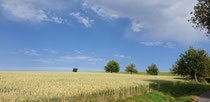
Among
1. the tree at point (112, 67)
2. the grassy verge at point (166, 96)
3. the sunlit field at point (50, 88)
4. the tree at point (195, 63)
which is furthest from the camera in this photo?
the tree at point (112, 67)

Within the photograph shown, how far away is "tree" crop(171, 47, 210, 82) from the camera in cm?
4397

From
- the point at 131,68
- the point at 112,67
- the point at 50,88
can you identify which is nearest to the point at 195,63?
the point at 50,88

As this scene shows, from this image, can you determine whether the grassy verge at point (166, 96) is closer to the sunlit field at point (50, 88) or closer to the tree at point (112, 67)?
the sunlit field at point (50, 88)

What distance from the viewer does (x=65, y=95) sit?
10242 millimetres

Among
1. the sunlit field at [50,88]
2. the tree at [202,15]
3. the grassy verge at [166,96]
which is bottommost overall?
the grassy verge at [166,96]

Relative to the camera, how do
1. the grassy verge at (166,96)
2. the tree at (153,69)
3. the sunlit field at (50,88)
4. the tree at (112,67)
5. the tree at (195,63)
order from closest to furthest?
the sunlit field at (50,88) → the grassy verge at (166,96) → the tree at (195,63) → the tree at (153,69) → the tree at (112,67)

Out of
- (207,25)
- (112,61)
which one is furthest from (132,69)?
(207,25)

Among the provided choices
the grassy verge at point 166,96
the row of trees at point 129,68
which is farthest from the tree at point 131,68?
the grassy verge at point 166,96

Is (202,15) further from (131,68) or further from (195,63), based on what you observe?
(131,68)

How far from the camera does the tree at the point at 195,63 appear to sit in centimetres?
4397

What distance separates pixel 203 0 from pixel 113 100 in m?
19.6

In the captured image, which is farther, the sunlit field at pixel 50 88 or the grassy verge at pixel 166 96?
the grassy verge at pixel 166 96

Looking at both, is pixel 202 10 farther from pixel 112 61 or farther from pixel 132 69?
pixel 112 61

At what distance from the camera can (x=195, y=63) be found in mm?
A: 44406
